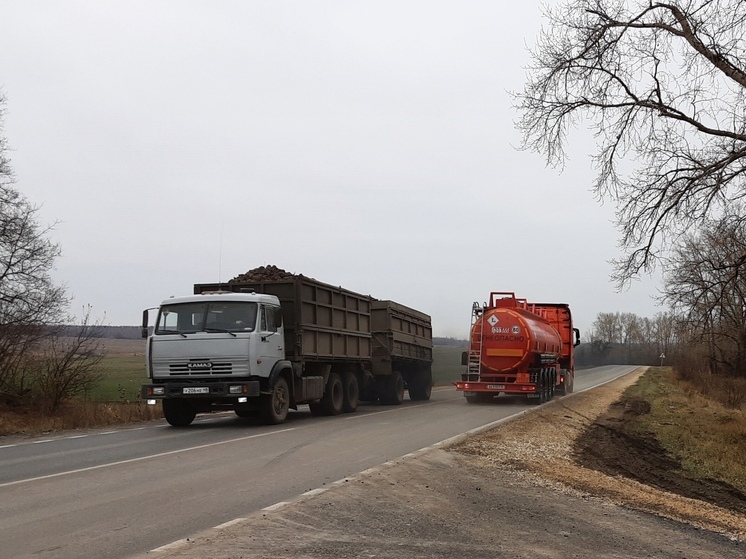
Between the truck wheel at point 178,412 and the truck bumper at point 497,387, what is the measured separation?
9.65 meters

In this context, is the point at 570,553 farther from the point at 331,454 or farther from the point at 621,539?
the point at 331,454

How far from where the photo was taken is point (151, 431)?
15.8m

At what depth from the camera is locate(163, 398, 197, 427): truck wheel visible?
654 inches

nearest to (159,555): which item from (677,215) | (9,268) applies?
(677,215)

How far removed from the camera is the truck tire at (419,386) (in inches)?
1091

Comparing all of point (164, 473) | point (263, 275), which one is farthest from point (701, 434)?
point (164, 473)

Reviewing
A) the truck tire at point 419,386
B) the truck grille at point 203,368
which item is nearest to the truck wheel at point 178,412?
the truck grille at point 203,368

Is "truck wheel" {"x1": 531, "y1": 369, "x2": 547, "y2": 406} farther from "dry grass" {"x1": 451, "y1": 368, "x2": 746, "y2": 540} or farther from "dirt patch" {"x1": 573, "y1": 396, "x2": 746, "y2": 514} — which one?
"dirt patch" {"x1": 573, "y1": 396, "x2": 746, "y2": 514}

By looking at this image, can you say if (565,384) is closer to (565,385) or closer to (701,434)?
(565,385)

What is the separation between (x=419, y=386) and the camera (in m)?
27.8

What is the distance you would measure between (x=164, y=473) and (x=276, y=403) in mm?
6841

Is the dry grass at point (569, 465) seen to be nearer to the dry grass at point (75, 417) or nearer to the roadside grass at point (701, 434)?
the roadside grass at point (701, 434)

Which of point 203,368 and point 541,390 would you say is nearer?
point 203,368

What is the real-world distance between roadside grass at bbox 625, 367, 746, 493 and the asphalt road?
440 cm
